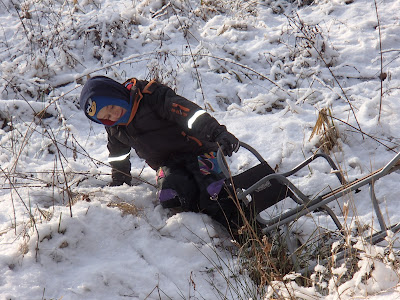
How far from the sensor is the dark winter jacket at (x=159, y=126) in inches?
118

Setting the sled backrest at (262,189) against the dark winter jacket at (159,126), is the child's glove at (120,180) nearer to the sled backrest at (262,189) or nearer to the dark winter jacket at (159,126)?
the dark winter jacket at (159,126)

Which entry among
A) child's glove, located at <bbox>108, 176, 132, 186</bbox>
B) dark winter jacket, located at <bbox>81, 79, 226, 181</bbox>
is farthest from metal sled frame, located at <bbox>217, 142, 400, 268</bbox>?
child's glove, located at <bbox>108, 176, 132, 186</bbox>

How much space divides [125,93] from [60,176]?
3.64 ft

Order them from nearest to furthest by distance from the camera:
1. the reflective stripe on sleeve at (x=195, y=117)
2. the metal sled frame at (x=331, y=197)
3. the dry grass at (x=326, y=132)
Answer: the metal sled frame at (x=331, y=197) → the reflective stripe on sleeve at (x=195, y=117) → the dry grass at (x=326, y=132)

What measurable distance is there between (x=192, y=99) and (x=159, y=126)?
1754mm

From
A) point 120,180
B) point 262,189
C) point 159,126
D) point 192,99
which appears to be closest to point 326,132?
point 262,189

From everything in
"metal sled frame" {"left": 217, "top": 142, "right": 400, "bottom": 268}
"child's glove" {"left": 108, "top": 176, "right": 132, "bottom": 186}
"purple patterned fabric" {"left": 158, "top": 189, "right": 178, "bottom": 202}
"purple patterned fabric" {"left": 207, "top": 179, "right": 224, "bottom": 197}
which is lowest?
"metal sled frame" {"left": 217, "top": 142, "right": 400, "bottom": 268}

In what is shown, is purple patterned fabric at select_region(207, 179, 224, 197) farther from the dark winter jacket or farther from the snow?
the dark winter jacket

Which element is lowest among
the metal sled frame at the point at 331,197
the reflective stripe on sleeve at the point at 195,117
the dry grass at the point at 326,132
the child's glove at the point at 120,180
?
the metal sled frame at the point at 331,197

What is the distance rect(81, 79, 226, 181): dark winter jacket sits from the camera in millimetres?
3004

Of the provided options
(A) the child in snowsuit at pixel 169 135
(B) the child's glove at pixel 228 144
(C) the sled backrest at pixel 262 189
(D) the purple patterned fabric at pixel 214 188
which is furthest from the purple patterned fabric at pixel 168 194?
(B) the child's glove at pixel 228 144

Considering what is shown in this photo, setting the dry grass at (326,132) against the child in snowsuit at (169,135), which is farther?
the dry grass at (326,132)

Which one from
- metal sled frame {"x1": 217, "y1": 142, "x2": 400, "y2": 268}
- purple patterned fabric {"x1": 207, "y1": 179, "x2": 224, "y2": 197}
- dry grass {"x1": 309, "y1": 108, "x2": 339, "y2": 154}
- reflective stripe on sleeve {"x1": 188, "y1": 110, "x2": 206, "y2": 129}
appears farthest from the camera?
dry grass {"x1": 309, "y1": 108, "x2": 339, "y2": 154}

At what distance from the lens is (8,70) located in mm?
5324
